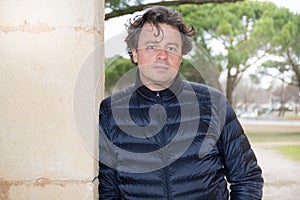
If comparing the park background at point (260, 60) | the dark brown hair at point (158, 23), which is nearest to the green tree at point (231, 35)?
the park background at point (260, 60)

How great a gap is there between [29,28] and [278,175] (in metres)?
5.29

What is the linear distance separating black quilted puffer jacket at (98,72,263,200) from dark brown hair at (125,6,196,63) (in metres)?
0.11

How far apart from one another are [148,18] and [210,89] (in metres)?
0.23

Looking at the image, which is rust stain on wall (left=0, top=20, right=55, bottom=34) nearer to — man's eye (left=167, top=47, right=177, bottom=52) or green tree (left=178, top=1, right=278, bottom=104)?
man's eye (left=167, top=47, right=177, bottom=52)

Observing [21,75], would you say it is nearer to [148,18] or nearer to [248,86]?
[148,18]

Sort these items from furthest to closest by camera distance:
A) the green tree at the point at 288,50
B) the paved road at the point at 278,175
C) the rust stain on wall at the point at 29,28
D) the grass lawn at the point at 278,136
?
the grass lawn at the point at 278,136, the green tree at the point at 288,50, the paved road at the point at 278,175, the rust stain on wall at the point at 29,28

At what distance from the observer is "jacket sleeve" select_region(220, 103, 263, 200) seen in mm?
927

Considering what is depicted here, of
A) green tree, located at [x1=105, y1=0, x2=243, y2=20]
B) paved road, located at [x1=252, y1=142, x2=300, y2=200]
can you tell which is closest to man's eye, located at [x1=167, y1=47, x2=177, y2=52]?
green tree, located at [x1=105, y1=0, x2=243, y2=20]

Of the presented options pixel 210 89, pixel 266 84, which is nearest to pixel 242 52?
pixel 266 84

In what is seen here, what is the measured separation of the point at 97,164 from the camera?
3.06 ft

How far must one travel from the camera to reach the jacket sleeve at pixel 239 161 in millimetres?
927

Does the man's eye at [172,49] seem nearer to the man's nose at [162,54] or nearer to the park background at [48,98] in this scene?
the man's nose at [162,54]

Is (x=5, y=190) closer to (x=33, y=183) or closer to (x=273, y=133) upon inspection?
(x=33, y=183)

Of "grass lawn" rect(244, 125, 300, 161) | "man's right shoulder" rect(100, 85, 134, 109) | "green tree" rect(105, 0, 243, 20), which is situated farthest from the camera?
"grass lawn" rect(244, 125, 300, 161)
